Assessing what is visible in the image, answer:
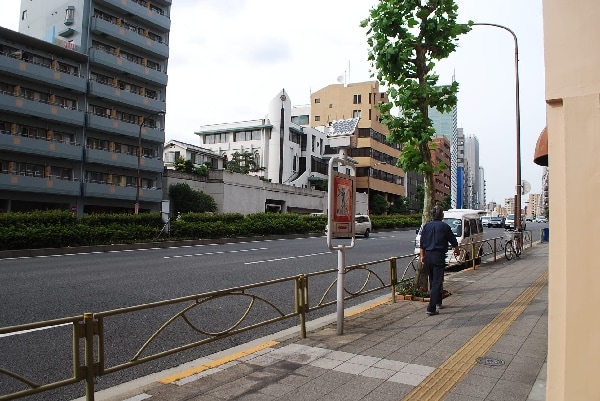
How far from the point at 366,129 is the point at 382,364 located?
67.5 m

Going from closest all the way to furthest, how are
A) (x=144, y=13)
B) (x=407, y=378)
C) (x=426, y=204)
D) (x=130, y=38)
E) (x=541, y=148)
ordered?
(x=541, y=148), (x=407, y=378), (x=426, y=204), (x=130, y=38), (x=144, y=13)

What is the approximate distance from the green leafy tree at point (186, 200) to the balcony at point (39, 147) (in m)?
9.08

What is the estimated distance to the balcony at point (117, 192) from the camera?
36.3 m

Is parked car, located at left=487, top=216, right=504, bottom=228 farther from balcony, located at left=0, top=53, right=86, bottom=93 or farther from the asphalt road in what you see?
balcony, located at left=0, top=53, right=86, bottom=93

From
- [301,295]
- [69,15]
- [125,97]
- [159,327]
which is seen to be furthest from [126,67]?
[301,295]

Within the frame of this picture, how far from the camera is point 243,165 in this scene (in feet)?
192

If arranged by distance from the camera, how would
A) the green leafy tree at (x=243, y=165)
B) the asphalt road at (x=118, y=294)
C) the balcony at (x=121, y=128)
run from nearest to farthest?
the asphalt road at (x=118, y=294), the balcony at (x=121, y=128), the green leafy tree at (x=243, y=165)

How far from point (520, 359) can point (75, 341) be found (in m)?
4.65

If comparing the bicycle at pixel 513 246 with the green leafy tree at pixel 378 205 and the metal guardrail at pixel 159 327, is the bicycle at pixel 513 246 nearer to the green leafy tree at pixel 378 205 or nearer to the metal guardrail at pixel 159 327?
the metal guardrail at pixel 159 327

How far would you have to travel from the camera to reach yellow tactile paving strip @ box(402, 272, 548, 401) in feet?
13.2

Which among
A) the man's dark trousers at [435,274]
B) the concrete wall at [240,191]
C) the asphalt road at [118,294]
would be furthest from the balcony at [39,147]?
the man's dark trousers at [435,274]

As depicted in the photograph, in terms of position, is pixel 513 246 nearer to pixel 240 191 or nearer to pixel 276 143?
pixel 240 191

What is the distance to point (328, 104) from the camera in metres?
77.9

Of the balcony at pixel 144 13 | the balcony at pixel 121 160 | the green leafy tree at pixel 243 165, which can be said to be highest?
the balcony at pixel 144 13
